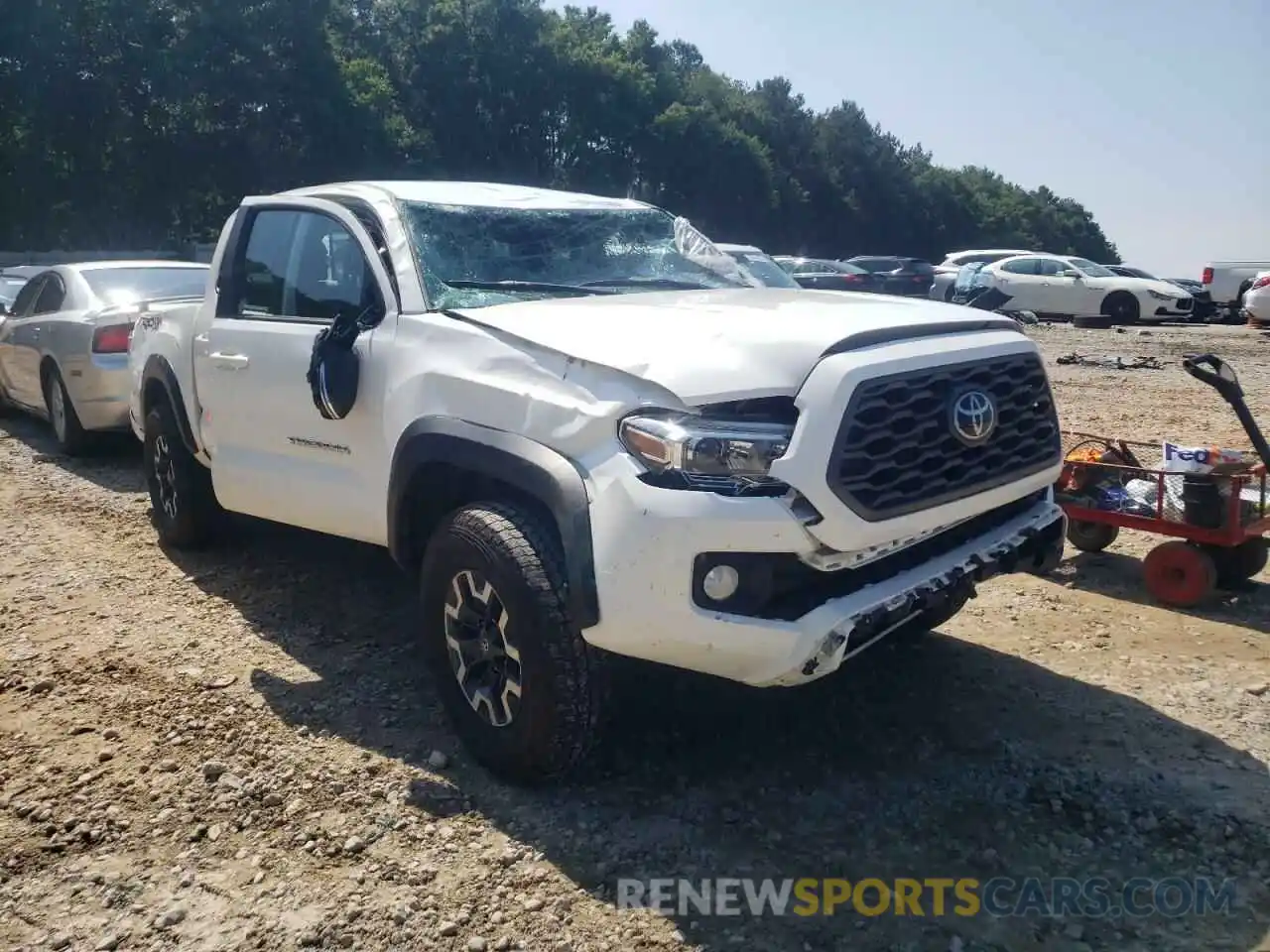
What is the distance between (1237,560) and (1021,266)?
67.3ft

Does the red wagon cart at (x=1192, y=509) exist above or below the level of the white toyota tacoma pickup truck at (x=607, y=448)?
below

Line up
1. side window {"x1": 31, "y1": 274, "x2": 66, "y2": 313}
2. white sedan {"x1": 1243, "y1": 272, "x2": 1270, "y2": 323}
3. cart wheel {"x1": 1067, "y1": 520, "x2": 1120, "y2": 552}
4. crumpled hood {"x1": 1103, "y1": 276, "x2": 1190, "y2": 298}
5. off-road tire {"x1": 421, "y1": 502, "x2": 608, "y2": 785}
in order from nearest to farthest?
off-road tire {"x1": 421, "y1": 502, "x2": 608, "y2": 785} < cart wheel {"x1": 1067, "y1": 520, "x2": 1120, "y2": 552} < side window {"x1": 31, "y1": 274, "x2": 66, "y2": 313} < white sedan {"x1": 1243, "y1": 272, "x2": 1270, "y2": 323} < crumpled hood {"x1": 1103, "y1": 276, "x2": 1190, "y2": 298}

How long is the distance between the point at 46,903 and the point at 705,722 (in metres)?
2.09

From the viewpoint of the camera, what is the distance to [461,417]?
3.69 metres

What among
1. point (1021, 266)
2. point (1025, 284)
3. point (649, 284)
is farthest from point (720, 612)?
point (1021, 266)

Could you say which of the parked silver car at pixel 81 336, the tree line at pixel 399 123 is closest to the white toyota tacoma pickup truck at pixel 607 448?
the parked silver car at pixel 81 336

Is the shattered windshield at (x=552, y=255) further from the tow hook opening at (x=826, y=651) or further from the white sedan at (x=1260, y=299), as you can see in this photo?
the white sedan at (x=1260, y=299)

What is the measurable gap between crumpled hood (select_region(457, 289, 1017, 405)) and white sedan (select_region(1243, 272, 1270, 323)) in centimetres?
1897

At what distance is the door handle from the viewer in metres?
4.93

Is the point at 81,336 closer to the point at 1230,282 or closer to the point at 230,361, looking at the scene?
the point at 230,361

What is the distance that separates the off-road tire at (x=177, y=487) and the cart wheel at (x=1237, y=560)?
15.8 ft

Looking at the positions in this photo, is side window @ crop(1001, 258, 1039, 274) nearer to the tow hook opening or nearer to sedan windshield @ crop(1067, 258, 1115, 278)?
sedan windshield @ crop(1067, 258, 1115, 278)

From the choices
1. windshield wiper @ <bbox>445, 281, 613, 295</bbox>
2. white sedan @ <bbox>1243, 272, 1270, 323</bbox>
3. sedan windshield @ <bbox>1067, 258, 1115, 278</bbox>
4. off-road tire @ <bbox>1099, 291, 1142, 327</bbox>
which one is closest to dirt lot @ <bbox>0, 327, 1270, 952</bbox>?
windshield wiper @ <bbox>445, 281, 613, 295</bbox>

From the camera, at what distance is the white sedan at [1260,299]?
66.5ft
